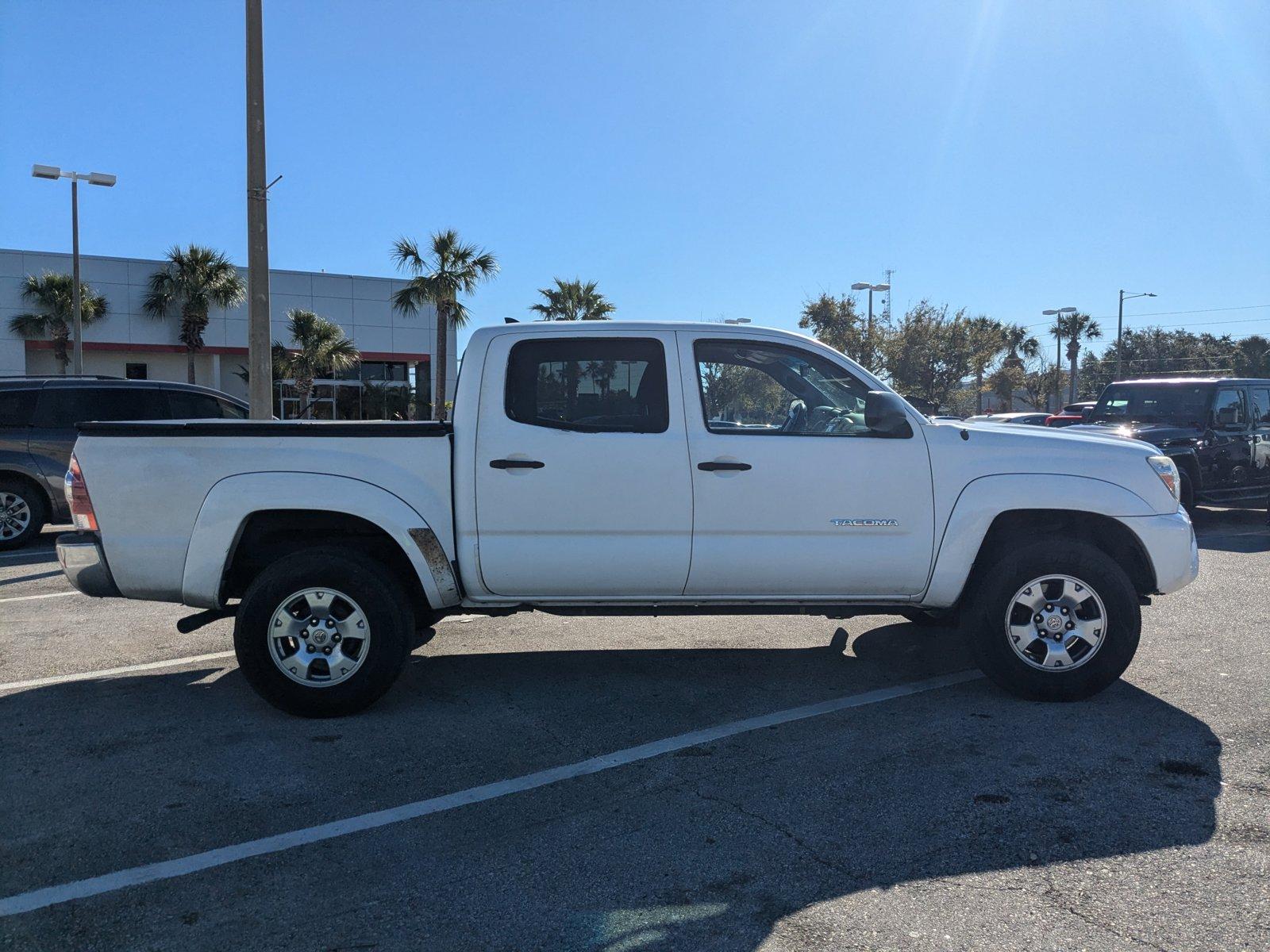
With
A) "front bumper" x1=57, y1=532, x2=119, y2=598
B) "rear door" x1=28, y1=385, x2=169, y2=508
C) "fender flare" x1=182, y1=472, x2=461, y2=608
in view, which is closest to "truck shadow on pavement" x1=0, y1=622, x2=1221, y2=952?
"front bumper" x1=57, y1=532, x2=119, y2=598

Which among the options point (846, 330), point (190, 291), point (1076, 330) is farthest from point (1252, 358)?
point (190, 291)

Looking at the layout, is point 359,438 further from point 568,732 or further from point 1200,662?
point 1200,662

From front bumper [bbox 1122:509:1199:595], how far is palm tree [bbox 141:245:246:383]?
3071 centimetres

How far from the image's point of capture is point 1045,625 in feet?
16.0

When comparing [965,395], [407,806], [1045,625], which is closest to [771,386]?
[1045,625]

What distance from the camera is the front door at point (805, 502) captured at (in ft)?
15.8

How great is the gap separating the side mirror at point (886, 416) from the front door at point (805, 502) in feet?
0.11

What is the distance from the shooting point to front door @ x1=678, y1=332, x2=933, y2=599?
4801 millimetres

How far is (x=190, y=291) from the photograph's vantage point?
101ft

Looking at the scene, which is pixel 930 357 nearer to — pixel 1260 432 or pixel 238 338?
pixel 1260 432

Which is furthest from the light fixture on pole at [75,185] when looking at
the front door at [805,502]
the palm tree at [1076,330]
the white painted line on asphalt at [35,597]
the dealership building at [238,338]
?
the palm tree at [1076,330]

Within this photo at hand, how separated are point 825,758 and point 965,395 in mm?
26925

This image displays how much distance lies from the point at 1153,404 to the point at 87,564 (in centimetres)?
1260

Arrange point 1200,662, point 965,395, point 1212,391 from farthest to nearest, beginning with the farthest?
point 965,395 → point 1212,391 → point 1200,662
